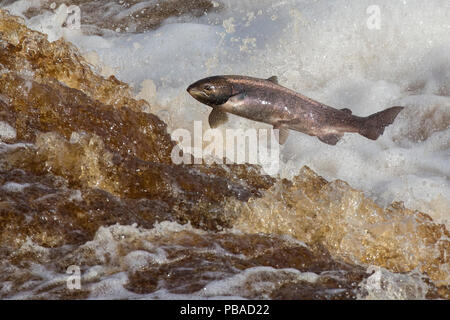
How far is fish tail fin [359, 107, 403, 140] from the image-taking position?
2.63 m

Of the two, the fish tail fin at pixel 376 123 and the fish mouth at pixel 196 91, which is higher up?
the fish mouth at pixel 196 91

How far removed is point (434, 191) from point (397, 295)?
1427 millimetres

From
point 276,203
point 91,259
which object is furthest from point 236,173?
point 91,259

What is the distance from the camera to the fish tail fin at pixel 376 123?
8.62ft

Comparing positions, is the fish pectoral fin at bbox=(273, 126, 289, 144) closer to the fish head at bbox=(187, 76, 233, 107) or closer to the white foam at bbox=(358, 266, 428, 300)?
the fish head at bbox=(187, 76, 233, 107)

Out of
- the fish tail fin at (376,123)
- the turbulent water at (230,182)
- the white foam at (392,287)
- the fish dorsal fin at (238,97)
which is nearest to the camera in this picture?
the white foam at (392,287)

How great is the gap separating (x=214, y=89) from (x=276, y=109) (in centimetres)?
25

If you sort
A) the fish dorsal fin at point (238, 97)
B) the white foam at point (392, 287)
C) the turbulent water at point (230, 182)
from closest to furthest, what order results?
the white foam at point (392, 287) → the turbulent water at point (230, 182) → the fish dorsal fin at point (238, 97)

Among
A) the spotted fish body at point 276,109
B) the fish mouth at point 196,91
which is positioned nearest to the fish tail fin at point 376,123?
the spotted fish body at point 276,109

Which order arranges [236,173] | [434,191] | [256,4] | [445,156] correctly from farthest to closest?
[256,4] → [445,156] → [434,191] → [236,173]

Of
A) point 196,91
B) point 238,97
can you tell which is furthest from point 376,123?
point 196,91

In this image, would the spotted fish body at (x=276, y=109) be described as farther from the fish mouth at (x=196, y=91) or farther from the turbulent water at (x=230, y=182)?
the turbulent water at (x=230, y=182)
